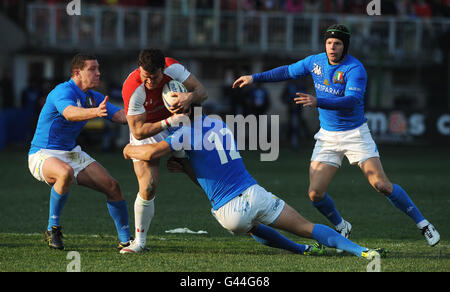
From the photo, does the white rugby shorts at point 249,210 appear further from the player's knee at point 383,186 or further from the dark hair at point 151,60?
the player's knee at point 383,186

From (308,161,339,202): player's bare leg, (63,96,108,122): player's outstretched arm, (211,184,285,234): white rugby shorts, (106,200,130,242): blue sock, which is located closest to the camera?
(211,184,285,234): white rugby shorts

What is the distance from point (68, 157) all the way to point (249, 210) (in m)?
2.25

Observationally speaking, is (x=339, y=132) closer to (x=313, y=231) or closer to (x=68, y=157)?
(x=313, y=231)

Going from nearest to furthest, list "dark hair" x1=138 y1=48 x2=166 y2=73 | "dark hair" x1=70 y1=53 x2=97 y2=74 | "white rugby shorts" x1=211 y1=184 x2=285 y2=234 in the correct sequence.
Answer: "white rugby shorts" x1=211 y1=184 x2=285 y2=234 → "dark hair" x1=138 y1=48 x2=166 y2=73 → "dark hair" x1=70 y1=53 x2=97 y2=74

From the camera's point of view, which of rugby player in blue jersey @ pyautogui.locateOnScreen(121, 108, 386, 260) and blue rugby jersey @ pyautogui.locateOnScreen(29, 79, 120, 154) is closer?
rugby player in blue jersey @ pyautogui.locateOnScreen(121, 108, 386, 260)

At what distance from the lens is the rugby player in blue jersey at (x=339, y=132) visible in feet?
25.1

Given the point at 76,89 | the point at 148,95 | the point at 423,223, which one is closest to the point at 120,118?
the point at 76,89

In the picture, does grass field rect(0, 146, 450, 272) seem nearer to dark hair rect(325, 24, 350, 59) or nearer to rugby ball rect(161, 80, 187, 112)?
rugby ball rect(161, 80, 187, 112)

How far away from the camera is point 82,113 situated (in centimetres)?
713

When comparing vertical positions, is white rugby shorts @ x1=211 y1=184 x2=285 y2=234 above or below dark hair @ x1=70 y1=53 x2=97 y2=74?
below

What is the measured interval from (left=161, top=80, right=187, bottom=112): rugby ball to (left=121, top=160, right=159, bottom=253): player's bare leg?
0.64m

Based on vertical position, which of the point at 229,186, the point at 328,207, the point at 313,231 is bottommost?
the point at 328,207

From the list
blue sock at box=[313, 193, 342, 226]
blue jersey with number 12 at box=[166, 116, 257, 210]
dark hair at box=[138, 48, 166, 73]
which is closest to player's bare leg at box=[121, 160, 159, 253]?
blue jersey with number 12 at box=[166, 116, 257, 210]

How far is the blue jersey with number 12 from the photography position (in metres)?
6.60
